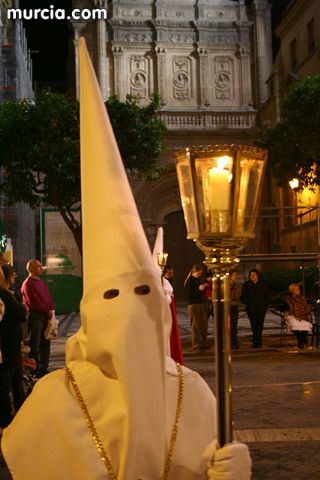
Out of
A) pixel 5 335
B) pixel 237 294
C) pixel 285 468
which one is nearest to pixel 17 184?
pixel 237 294

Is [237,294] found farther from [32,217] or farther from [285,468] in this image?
[32,217]

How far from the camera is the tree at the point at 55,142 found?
80.1 feet

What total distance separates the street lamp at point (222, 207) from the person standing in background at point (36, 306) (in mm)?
7351

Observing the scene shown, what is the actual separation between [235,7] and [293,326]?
23518 mm

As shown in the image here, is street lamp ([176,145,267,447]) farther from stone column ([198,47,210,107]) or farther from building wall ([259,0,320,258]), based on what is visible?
stone column ([198,47,210,107])

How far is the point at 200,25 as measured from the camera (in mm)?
33094

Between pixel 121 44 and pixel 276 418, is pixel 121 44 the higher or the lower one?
the higher one

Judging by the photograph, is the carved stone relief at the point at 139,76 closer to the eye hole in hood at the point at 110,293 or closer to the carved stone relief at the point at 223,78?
the carved stone relief at the point at 223,78

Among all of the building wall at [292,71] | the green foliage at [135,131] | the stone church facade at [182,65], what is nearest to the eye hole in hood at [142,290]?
the green foliage at [135,131]

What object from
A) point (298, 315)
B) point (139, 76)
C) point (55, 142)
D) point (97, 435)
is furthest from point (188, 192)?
point (139, 76)

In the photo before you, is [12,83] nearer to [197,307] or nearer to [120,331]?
[197,307]

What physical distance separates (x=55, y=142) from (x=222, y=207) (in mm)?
22094

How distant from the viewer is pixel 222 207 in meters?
2.92

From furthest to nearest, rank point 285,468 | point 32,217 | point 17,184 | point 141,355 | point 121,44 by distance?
point 32,217 < point 121,44 < point 17,184 < point 285,468 < point 141,355
